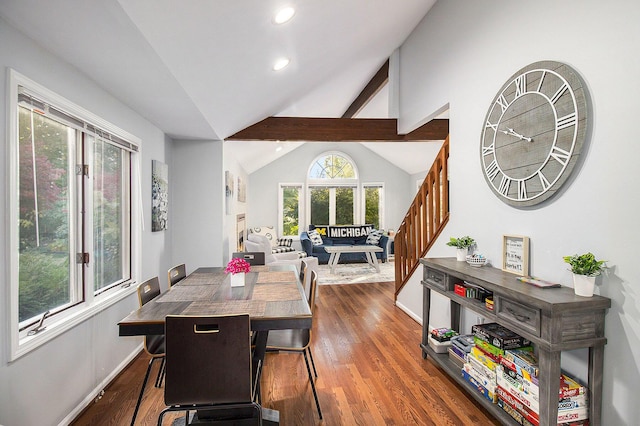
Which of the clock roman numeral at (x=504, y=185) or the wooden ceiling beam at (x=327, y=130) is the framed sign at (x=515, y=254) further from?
the wooden ceiling beam at (x=327, y=130)

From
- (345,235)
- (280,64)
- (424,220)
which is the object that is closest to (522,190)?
(424,220)

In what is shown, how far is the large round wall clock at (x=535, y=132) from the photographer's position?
1.70 metres

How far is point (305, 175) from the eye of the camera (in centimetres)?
876

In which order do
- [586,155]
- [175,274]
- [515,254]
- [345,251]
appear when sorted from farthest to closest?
[345,251], [175,274], [515,254], [586,155]

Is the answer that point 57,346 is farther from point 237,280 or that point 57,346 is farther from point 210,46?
point 210,46

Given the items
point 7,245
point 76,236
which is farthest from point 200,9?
point 76,236

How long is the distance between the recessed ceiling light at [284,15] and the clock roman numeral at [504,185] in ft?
5.80

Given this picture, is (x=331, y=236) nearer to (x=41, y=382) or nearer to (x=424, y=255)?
(x=424, y=255)

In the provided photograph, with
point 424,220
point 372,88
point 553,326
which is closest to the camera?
point 553,326

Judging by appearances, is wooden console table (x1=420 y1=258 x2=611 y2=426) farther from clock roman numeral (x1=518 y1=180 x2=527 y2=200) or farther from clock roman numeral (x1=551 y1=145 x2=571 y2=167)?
clock roman numeral (x1=551 y1=145 x2=571 y2=167)

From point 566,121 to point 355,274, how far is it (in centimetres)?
496

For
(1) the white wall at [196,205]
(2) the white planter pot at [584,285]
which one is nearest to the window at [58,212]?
(1) the white wall at [196,205]

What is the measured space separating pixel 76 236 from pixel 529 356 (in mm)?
2852

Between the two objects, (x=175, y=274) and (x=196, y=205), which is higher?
(x=196, y=205)
